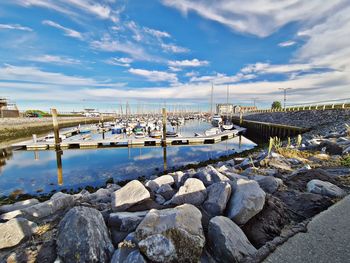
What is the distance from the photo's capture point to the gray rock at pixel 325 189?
11.5ft

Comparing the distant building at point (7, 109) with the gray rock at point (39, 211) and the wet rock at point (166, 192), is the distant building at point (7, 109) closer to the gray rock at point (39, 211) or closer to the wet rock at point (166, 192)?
the gray rock at point (39, 211)

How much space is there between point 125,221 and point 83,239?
0.61 m

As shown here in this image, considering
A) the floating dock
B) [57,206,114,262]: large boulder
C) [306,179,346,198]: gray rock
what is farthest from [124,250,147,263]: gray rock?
the floating dock

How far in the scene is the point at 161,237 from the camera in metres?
2.08

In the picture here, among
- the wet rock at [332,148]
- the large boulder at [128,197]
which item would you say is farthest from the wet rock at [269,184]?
the wet rock at [332,148]

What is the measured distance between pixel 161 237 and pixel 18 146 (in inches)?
1045

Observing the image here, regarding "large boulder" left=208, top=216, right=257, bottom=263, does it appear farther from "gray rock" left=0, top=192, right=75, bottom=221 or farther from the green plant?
the green plant

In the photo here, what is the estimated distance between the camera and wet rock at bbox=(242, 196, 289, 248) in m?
2.57

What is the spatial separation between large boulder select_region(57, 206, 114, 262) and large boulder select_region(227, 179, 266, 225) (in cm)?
185

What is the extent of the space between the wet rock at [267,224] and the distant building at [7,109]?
2361 inches

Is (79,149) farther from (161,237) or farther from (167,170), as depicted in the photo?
(161,237)

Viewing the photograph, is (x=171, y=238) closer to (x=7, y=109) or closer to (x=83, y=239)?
(x=83, y=239)

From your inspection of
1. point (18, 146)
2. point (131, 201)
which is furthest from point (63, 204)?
point (18, 146)

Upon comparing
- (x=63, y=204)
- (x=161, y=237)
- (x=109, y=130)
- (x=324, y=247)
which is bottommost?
(x=109, y=130)
